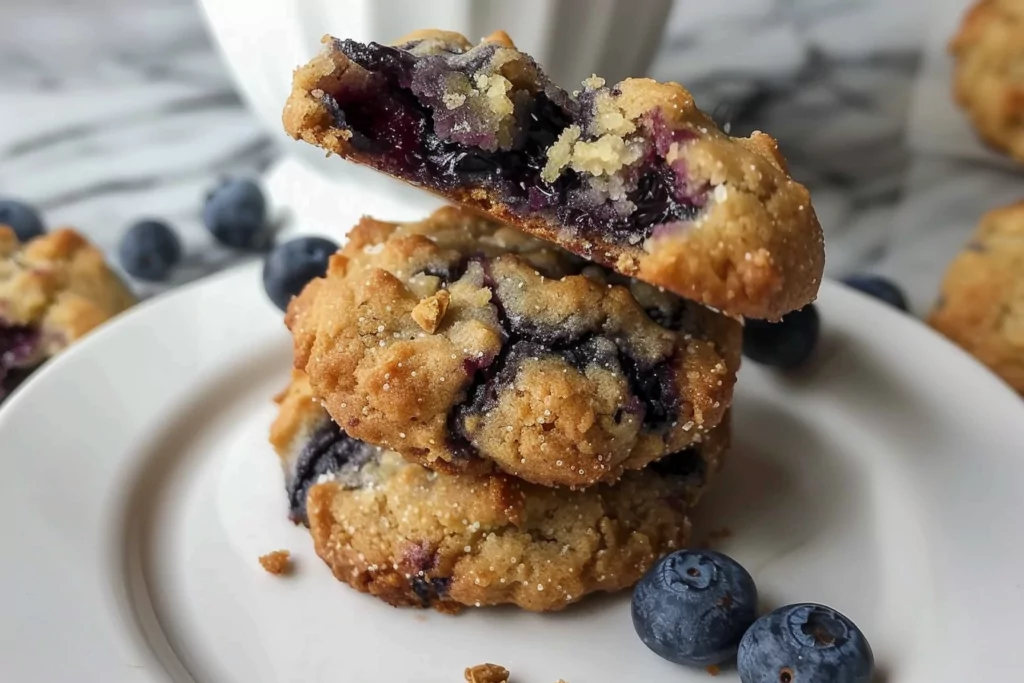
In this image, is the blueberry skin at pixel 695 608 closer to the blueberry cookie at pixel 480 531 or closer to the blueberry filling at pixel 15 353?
the blueberry cookie at pixel 480 531

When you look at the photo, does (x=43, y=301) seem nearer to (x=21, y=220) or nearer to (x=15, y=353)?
(x=15, y=353)

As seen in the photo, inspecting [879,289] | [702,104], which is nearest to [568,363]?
[879,289]

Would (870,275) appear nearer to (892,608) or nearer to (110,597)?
(892,608)

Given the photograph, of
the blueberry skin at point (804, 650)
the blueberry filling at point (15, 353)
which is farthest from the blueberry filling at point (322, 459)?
the blueberry filling at point (15, 353)

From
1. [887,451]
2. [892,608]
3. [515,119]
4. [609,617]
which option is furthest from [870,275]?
[515,119]

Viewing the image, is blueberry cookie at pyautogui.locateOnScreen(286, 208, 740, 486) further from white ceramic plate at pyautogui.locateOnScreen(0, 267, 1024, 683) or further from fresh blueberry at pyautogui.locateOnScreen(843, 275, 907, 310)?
fresh blueberry at pyautogui.locateOnScreen(843, 275, 907, 310)

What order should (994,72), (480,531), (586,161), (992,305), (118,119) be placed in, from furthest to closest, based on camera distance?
(118,119) < (994,72) < (992,305) < (480,531) < (586,161)

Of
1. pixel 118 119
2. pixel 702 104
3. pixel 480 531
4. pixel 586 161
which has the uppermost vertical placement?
pixel 586 161
